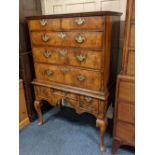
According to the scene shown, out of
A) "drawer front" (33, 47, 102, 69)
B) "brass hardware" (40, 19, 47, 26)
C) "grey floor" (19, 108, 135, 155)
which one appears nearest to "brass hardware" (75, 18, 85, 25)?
"drawer front" (33, 47, 102, 69)

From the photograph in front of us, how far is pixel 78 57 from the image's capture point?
1.57 metres

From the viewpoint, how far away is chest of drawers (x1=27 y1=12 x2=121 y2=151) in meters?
1.43

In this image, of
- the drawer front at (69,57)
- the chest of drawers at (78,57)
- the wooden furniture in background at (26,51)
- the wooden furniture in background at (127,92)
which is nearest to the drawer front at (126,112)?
the wooden furniture in background at (127,92)

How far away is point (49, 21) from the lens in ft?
5.32

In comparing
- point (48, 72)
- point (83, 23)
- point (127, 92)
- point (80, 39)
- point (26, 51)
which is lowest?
point (127, 92)

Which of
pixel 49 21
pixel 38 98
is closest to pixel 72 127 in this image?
pixel 38 98

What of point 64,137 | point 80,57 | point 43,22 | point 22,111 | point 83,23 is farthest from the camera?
point 22,111

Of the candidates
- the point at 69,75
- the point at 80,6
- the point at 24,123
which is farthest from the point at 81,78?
the point at 24,123

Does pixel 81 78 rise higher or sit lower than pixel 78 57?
lower

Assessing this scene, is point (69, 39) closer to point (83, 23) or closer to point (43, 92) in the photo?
point (83, 23)

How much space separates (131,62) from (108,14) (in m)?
0.43

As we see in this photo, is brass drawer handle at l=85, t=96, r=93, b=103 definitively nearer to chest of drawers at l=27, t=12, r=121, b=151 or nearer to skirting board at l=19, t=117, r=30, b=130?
chest of drawers at l=27, t=12, r=121, b=151

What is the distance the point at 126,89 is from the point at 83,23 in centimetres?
67
